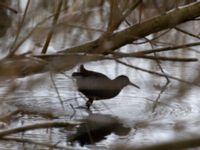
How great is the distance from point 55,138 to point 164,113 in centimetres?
94

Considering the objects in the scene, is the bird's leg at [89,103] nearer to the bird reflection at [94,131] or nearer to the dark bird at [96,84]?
Answer: the dark bird at [96,84]

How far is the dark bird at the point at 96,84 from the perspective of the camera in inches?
132

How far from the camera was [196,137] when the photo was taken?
4.74ft

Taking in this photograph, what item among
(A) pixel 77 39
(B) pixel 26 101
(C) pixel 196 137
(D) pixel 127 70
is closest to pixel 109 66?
(D) pixel 127 70

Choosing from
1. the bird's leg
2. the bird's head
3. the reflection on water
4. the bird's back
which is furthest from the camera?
the bird's head

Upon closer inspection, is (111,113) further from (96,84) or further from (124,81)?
(124,81)

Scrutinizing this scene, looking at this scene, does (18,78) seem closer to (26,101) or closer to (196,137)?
(26,101)

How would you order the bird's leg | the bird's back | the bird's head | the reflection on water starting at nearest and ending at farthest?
1. the reflection on water
2. the bird's back
3. the bird's leg
4. the bird's head

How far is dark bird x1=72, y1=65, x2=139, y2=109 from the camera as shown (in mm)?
3361

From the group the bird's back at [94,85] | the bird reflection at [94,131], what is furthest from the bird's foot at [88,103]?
the bird reflection at [94,131]

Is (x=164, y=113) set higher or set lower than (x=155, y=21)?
lower

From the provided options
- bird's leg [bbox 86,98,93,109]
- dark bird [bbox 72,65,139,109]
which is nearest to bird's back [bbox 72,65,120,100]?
dark bird [bbox 72,65,139,109]

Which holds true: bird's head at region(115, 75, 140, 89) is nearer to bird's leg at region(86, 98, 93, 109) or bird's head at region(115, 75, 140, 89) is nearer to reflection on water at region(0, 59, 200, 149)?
reflection on water at region(0, 59, 200, 149)

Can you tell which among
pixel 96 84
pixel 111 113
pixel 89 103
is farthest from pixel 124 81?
pixel 96 84
